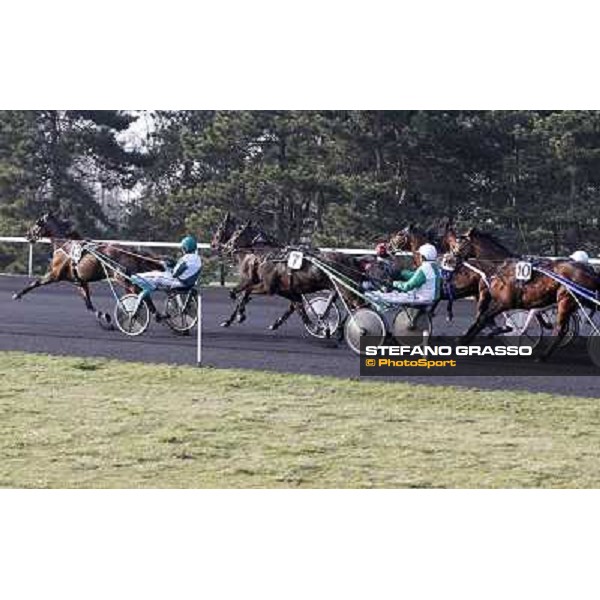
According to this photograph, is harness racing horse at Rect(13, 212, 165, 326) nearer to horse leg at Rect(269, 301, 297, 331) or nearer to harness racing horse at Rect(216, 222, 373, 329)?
harness racing horse at Rect(216, 222, 373, 329)

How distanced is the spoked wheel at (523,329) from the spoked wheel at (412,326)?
1125 millimetres

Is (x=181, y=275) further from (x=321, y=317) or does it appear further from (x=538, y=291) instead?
(x=538, y=291)

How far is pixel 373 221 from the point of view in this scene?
20828mm

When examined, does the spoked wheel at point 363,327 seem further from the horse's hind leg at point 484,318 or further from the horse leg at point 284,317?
the horse leg at point 284,317

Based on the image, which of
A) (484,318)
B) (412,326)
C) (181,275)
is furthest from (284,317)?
(484,318)

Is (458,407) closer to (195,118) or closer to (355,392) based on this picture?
(355,392)

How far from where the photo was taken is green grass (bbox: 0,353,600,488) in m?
7.32

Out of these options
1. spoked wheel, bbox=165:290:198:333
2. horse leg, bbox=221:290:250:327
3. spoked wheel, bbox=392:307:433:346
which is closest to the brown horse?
spoked wheel, bbox=392:307:433:346

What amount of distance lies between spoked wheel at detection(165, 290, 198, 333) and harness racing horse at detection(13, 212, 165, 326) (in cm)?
46

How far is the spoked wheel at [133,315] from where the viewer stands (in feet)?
43.4

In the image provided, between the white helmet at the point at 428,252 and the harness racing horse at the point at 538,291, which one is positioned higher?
the white helmet at the point at 428,252

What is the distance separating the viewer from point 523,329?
1198cm

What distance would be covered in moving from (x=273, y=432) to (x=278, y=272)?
15.2 feet

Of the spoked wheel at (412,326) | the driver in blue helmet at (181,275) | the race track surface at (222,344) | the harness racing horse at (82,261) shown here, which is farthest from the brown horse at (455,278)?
the harness racing horse at (82,261)
